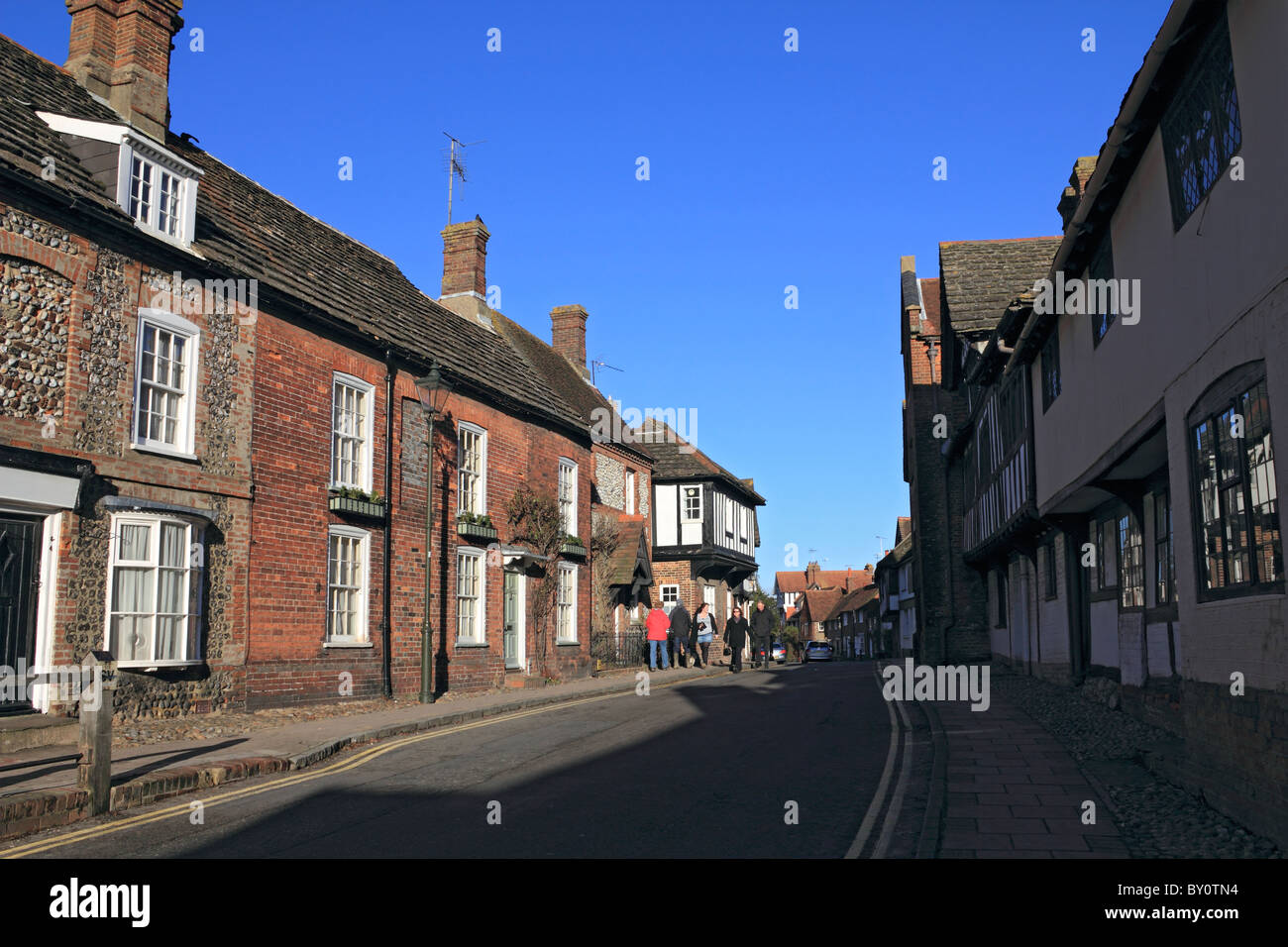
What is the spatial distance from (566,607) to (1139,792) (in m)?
17.5

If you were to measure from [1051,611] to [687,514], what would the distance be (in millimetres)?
21326

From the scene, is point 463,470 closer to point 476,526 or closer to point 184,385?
point 476,526

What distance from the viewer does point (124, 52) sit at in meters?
16.1

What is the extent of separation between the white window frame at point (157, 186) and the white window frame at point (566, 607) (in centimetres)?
1225

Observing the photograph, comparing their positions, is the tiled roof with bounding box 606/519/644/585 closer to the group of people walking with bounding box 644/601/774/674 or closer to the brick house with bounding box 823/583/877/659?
the group of people walking with bounding box 644/601/774/674

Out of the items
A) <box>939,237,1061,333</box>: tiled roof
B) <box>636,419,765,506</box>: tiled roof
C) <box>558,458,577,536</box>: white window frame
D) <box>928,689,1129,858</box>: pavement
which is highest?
<box>939,237,1061,333</box>: tiled roof

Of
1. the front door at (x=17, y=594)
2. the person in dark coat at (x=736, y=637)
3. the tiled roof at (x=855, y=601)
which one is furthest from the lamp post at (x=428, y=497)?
the tiled roof at (x=855, y=601)

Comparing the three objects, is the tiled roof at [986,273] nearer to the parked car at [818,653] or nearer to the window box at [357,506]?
the window box at [357,506]

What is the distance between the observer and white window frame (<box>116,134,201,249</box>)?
13.6 meters

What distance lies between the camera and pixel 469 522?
66.7 ft

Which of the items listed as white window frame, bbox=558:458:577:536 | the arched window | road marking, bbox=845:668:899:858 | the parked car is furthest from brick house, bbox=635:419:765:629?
the arched window

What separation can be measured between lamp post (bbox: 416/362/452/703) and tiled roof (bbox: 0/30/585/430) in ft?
4.06

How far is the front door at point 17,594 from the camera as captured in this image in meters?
11.4
